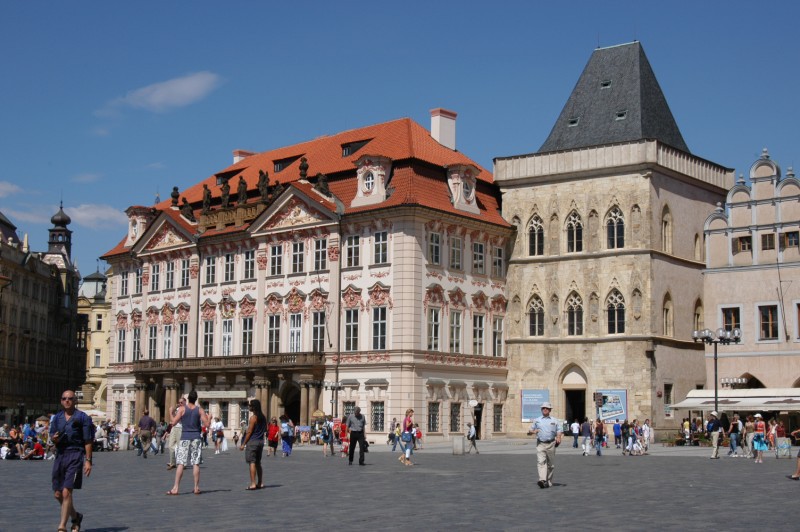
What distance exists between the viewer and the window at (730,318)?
192ft

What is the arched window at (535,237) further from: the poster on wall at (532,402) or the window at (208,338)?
the window at (208,338)

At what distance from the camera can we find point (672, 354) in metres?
60.2

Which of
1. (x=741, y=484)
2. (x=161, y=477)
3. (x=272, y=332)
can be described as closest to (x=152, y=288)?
(x=272, y=332)

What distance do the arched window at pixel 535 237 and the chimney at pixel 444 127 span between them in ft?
25.9

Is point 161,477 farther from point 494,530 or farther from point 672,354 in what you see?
point 672,354

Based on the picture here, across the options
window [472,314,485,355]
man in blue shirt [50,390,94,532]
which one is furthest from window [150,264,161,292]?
man in blue shirt [50,390,94,532]

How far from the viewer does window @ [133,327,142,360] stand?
7512 cm

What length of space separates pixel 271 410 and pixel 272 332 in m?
4.56

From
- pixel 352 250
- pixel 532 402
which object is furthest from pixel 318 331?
pixel 532 402

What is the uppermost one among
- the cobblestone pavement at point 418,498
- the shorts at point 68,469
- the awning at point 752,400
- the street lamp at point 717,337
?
the street lamp at point 717,337

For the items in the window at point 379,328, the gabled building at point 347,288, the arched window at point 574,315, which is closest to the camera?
the gabled building at point 347,288

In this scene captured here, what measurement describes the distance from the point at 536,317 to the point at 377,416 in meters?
10.8

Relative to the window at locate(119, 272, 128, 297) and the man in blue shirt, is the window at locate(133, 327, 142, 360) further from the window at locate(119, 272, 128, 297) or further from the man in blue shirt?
the man in blue shirt

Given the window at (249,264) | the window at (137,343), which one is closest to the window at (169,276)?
the window at (137,343)
